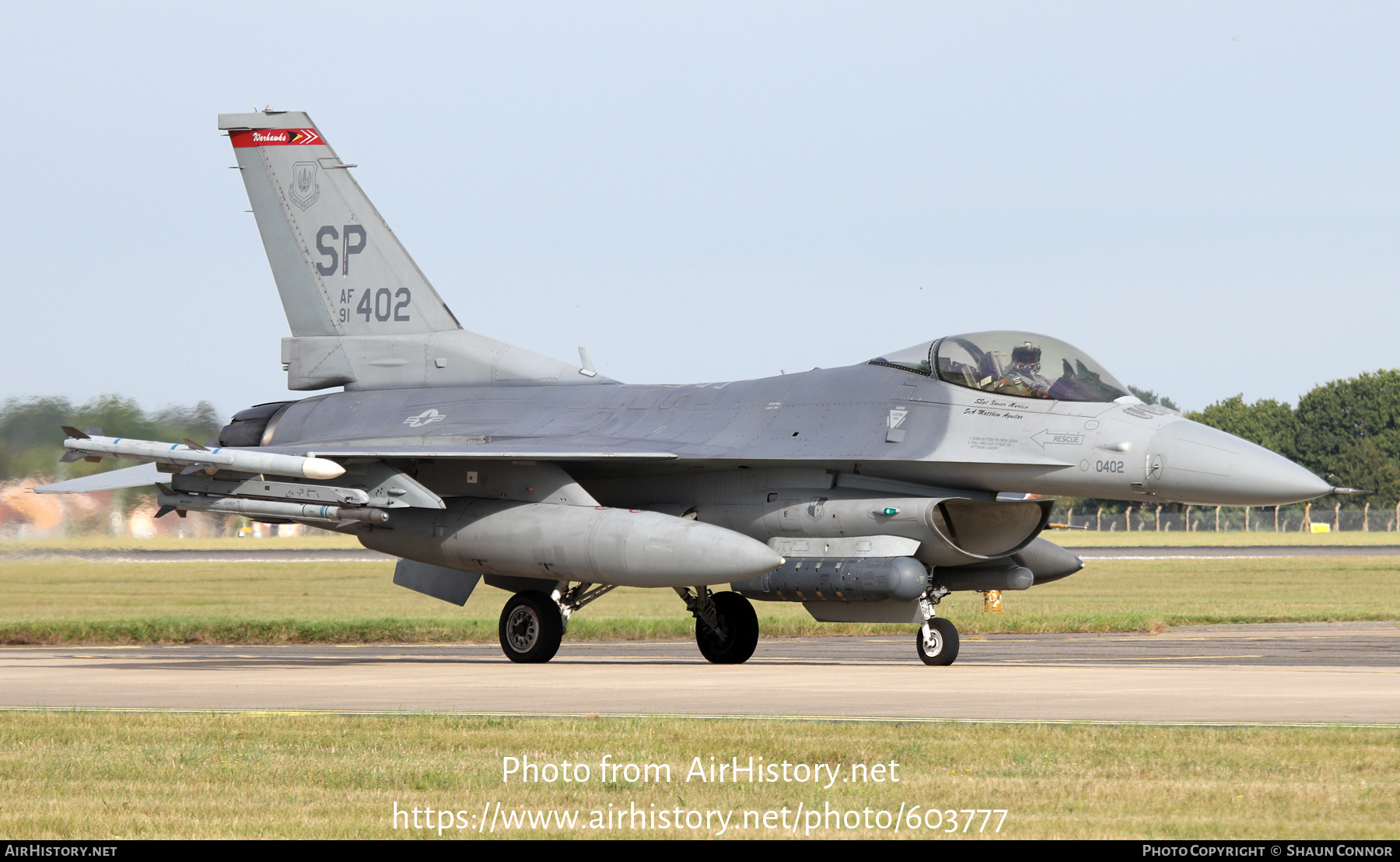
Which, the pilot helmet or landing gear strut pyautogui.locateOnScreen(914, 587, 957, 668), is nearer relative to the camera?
the pilot helmet

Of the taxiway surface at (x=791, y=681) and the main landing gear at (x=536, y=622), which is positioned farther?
the main landing gear at (x=536, y=622)

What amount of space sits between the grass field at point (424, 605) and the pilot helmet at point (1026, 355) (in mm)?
9045

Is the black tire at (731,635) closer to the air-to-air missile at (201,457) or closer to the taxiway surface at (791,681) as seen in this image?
the taxiway surface at (791,681)

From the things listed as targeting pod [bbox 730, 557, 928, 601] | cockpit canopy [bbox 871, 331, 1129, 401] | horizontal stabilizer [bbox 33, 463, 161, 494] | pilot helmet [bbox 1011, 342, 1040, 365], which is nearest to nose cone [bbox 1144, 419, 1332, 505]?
cockpit canopy [bbox 871, 331, 1129, 401]

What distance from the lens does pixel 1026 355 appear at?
15.5 m

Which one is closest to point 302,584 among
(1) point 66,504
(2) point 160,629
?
(1) point 66,504

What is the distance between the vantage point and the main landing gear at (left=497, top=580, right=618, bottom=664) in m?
17.3

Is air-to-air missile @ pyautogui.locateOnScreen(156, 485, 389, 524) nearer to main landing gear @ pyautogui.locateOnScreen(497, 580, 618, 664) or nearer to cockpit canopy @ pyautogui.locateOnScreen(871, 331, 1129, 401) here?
main landing gear @ pyautogui.locateOnScreen(497, 580, 618, 664)

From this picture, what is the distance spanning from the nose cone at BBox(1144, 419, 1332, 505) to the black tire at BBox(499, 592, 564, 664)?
630cm

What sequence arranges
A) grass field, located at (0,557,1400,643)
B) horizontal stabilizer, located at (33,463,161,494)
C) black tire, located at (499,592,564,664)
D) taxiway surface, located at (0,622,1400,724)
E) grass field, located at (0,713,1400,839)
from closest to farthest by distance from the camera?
grass field, located at (0,713,1400,839) < taxiway surface, located at (0,622,1400,724) < horizontal stabilizer, located at (33,463,161,494) < black tire, located at (499,592,564,664) < grass field, located at (0,557,1400,643)

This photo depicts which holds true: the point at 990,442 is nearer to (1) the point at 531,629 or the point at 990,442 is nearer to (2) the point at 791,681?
(2) the point at 791,681

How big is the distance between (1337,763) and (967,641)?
45.2 ft

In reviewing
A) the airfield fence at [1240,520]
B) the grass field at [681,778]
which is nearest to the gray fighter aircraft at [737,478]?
the grass field at [681,778]

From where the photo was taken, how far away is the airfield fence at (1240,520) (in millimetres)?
84375
